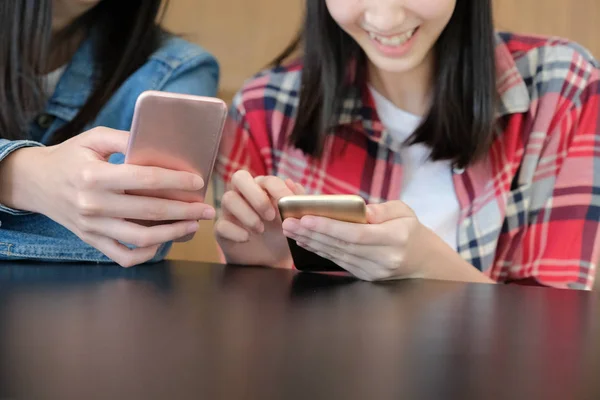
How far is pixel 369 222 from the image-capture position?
22.5 inches

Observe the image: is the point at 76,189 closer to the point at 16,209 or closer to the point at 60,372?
the point at 16,209

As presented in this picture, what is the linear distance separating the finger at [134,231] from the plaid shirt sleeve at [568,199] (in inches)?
18.7

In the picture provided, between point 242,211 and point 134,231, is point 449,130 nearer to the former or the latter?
point 242,211

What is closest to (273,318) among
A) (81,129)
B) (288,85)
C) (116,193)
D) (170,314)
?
(170,314)

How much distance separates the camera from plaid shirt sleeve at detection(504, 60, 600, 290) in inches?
30.3

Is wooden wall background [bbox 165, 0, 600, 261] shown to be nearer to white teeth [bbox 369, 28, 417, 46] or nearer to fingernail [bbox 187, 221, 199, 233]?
white teeth [bbox 369, 28, 417, 46]

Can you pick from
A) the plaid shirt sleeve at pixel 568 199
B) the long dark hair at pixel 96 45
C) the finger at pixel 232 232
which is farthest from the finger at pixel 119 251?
the plaid shirt sleeve at pixel 568 199

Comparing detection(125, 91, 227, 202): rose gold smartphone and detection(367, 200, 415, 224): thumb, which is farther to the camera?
detection(367, 200, 415, 224): thumb

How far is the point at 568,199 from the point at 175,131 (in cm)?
53

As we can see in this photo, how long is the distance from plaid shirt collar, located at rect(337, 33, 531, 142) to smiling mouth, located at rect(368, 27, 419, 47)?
0.12 metres

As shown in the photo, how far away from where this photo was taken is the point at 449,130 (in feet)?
2.65

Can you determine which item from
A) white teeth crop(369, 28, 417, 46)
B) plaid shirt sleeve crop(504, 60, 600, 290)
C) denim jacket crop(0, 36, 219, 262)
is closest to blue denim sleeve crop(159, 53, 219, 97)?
denim jacket crop(0, 36, 219, 262)

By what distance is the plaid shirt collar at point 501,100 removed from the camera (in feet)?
2.72

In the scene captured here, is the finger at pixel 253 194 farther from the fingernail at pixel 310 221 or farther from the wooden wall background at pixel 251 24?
the wooden wall background at pixel 251 24
